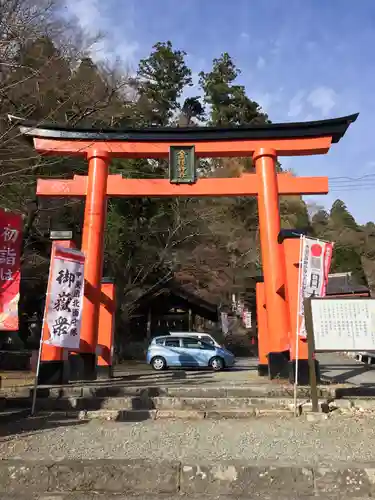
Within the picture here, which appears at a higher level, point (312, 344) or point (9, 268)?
point (9, 268)

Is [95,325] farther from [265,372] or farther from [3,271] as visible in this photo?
[265,372]

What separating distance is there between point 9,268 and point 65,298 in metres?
1.70

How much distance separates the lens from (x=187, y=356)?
18.0 m

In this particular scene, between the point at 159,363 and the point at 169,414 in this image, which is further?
the point at 159,363

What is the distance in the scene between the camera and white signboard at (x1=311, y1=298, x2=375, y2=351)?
230 inches

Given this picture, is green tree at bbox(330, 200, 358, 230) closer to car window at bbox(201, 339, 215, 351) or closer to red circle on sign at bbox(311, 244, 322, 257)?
car window at bbox(201, 339, 215, 351)

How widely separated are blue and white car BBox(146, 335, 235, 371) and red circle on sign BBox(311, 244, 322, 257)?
1145 centimetres

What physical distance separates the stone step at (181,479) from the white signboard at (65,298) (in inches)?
125

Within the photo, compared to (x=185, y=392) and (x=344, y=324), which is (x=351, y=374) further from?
(x=185, y=392)

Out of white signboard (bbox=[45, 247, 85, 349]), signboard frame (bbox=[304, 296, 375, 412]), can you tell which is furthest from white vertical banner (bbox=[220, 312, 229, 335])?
signboard frame (bbox=[304, 296, 375, 412])

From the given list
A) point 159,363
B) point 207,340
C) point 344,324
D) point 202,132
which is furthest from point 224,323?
point 344,324

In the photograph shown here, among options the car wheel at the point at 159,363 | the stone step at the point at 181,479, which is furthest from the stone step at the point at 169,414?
the car wheel at the point at 159,363

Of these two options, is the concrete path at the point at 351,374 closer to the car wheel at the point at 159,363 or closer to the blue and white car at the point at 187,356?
the blue and white car at the point at 187,356

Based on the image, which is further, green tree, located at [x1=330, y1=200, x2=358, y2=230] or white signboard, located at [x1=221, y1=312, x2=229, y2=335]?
green tree, located at [x1=330, y1=200, x2=358, y2=230]
